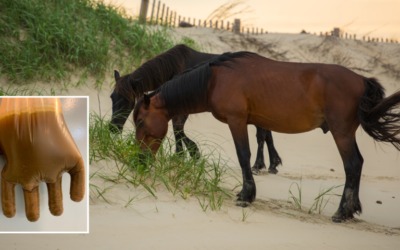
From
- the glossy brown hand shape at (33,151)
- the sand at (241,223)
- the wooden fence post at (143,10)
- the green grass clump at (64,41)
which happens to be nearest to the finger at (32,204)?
the glossy brown hand shape at (33,151)

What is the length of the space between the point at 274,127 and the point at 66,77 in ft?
16.9

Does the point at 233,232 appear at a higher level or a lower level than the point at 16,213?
lower

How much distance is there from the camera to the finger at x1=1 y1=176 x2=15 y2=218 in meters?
1.63

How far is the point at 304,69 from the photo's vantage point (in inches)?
121

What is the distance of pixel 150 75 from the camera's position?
14.9ft

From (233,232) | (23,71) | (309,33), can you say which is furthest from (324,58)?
(233,232)

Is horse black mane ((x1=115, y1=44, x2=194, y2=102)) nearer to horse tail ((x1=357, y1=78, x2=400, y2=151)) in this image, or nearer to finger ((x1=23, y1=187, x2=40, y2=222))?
horse tail ((x1=357, y1=78, x2=400, y2=151))

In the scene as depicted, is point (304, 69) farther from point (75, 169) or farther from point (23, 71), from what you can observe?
point (23, 71)

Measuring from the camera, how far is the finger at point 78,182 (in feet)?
5.65

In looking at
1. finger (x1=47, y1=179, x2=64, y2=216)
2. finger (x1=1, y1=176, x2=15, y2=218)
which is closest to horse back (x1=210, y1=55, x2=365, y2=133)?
finger (x1=47, y1=179, x2=64, y2=216)

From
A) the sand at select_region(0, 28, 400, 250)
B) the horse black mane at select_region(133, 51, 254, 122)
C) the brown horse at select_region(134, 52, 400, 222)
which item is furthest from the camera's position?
the horse black mane at select_region(133, 51, 254, 122)

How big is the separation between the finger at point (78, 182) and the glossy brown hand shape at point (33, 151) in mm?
24

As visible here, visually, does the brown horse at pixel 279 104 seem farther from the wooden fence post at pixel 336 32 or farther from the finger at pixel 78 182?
the wooden fence post at pixel 336 32

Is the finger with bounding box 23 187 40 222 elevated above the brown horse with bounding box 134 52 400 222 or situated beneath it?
situated beneath
